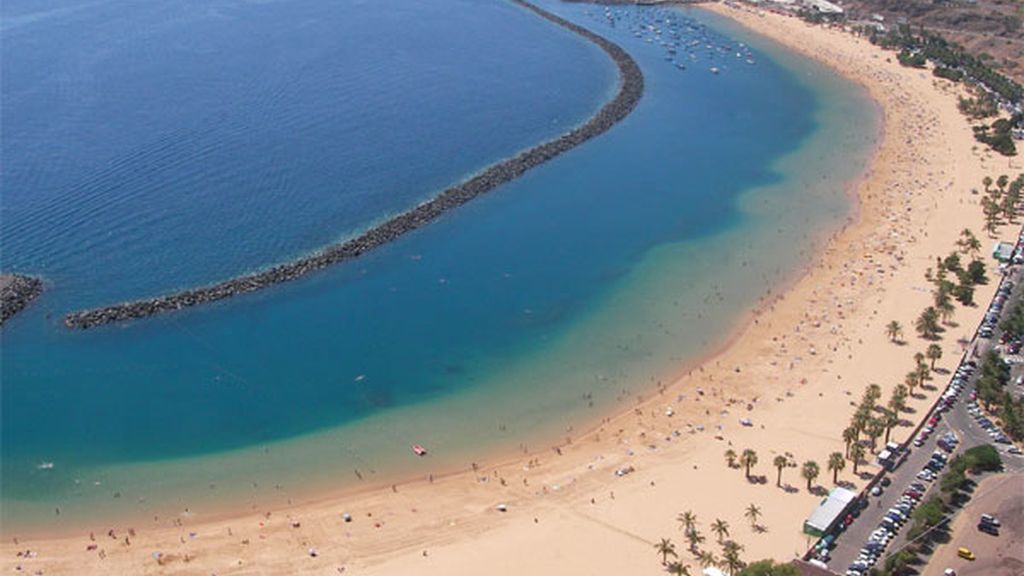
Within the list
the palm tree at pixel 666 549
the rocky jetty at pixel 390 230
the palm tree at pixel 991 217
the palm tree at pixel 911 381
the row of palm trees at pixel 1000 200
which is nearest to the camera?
the palm tree at pixel 666 549

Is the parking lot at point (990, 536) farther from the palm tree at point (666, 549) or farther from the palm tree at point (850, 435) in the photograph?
the palm tree at point (666, 549)

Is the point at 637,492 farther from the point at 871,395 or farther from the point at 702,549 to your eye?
the point at 871,395

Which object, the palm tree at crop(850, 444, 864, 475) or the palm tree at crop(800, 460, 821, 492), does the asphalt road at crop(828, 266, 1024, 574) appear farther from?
the palm tree at crop(800, 460, 821, 492)

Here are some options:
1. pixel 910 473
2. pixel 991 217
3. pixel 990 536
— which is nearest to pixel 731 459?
pixel 910 473

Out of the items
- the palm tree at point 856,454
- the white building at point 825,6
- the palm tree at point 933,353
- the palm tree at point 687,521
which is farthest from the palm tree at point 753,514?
the white building at point 825,6

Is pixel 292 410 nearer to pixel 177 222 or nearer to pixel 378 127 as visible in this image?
pixel 177 222

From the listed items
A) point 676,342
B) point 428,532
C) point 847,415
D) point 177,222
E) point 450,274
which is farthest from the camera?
point 177,222

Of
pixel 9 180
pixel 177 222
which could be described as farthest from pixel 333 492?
pixel 9 180
